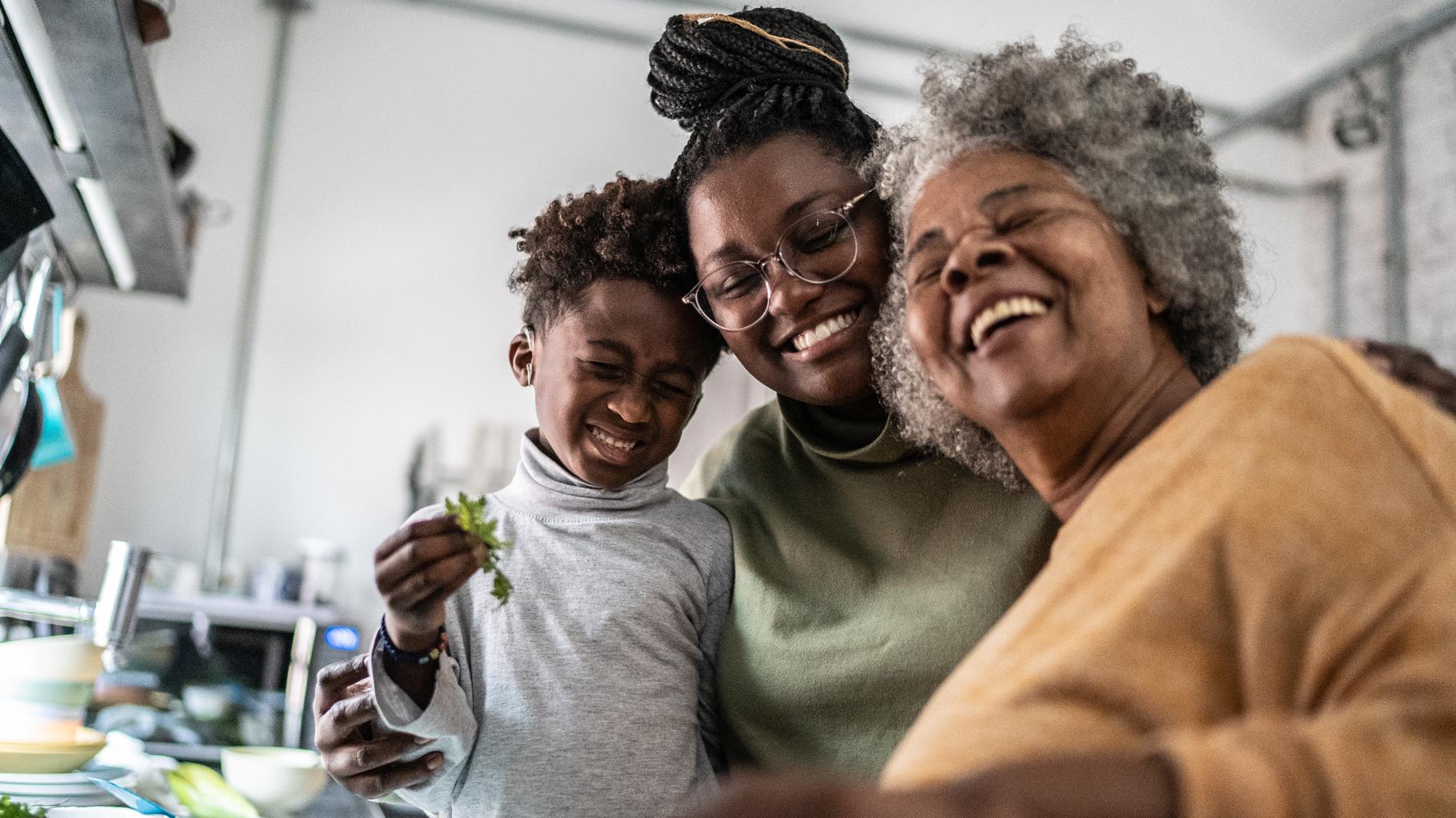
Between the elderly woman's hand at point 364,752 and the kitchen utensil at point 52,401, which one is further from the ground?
the kitchen utensil at point 52,401

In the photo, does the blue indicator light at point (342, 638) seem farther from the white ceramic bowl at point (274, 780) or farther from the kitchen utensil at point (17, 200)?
the kitchen utensil at point (17, 200)

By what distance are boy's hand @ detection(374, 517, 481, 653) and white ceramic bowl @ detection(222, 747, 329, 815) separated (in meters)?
0.98

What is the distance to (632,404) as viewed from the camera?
161cm

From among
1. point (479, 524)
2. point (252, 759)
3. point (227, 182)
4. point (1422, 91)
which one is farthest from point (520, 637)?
point (1422, 91)

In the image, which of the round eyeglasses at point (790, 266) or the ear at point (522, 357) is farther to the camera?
the ear at point (522, 357)

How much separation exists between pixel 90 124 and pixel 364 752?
1.13 meters

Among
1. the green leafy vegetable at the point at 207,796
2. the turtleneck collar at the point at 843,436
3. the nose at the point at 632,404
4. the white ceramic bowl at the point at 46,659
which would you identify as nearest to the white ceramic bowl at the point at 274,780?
the green leafy vegetable at the point at 207,796

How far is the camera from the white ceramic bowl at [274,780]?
206cm

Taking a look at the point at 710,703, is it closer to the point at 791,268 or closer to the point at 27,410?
the point at 791,268

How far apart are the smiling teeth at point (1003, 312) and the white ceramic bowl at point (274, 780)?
1.57 meters

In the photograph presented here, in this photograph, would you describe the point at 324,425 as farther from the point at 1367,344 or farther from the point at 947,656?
the point at 1367,344

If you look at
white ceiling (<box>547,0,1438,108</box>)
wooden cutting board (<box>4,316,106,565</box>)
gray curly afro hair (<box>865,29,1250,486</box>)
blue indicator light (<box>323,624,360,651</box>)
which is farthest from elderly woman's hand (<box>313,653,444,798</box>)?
white ceiling (<box>547,0,1438,108</box>)

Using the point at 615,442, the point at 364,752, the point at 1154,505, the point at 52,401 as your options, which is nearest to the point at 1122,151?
the point at 1154,505

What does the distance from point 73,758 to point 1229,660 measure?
189 centimetres
